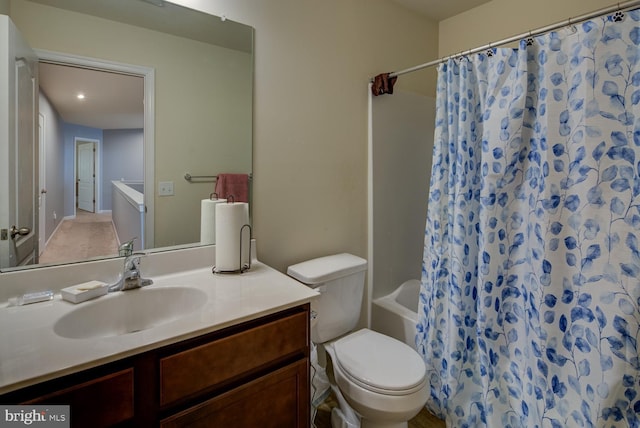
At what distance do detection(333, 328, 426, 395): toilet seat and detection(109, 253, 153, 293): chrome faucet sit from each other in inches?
35.8

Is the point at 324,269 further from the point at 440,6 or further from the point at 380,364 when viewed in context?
the point at 440,6

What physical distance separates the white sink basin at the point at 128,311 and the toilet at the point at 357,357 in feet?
1.66

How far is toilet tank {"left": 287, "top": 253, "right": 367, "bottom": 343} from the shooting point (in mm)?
1649

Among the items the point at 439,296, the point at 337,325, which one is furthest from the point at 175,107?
the point at 439,296

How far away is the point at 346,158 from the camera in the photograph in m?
2.05

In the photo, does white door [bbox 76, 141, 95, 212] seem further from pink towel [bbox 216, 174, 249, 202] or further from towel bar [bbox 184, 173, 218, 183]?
pink towel [bbox 216, 174, 249, 202]

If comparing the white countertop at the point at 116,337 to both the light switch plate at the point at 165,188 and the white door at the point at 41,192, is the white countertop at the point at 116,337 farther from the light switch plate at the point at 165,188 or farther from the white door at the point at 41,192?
the light switch plate at the point at 165,188

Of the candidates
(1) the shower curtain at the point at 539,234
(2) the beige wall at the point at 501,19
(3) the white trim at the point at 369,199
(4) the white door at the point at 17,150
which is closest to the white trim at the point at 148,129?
(4) the white door at the point at 17,150

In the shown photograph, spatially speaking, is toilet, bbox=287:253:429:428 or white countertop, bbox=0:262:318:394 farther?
toilet, bbox=287:253:429:428

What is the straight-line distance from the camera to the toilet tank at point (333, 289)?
165 cm

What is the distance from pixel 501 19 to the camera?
7.23 ft

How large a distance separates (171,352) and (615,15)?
1867mm

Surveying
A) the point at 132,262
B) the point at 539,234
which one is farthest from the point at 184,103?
the point at 539,234

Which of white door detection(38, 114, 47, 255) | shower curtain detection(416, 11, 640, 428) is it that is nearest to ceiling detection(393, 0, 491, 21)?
shower curtain detection(416, 11, 640, 428)
